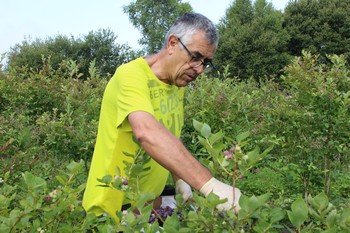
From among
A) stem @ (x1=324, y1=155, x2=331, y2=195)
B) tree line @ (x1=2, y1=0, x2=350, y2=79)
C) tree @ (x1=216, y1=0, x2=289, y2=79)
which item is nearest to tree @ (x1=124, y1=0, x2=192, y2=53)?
tree line @ (x1=2, y1=0, x2=350, y2=79)

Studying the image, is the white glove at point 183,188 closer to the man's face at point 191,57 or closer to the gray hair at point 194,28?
the man's face at point 191,57

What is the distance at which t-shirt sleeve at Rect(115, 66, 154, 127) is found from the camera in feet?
7.48

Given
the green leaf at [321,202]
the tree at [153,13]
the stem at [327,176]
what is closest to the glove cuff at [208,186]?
the green leaf at [321,202]

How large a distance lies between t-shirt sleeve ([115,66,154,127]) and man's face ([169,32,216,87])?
182 mm

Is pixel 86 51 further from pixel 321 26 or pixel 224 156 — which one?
pixel 224 156

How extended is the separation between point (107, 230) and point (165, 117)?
1.10 meters

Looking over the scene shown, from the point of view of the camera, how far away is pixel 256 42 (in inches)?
1446

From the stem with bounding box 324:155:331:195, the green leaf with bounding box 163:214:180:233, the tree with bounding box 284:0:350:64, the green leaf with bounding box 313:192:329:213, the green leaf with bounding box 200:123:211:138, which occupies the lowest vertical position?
the tree with bounding box 284:0:350:64

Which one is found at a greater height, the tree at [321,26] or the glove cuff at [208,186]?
the glove cuff at [208,186]

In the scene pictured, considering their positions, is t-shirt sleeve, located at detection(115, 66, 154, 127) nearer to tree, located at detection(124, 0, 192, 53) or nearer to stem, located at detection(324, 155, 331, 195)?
stem, located at detection(324, 155, 331, 195)

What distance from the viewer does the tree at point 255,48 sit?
118 feet

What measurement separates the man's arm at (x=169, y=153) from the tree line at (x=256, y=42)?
1190 inches

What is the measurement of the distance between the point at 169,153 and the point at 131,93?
40 centimetres

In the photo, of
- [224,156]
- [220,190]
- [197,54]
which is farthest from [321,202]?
[197,54]
